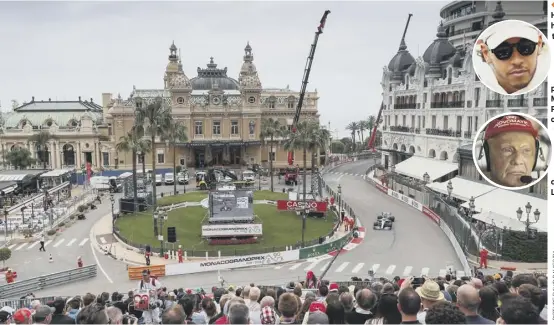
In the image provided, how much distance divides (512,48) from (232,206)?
81.0ft

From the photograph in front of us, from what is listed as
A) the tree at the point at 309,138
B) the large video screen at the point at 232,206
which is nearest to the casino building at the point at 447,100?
the tree at the point at 309,138

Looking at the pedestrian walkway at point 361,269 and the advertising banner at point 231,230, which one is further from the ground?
the advertising banner at point 231,230

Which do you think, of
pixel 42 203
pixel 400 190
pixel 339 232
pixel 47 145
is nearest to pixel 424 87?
pixel 400 190

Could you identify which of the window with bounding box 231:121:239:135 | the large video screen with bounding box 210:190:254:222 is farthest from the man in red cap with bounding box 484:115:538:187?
the window with bounding box 231:121:239:135

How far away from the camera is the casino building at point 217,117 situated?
257 ft

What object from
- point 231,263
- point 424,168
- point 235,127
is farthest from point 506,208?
point 235,127

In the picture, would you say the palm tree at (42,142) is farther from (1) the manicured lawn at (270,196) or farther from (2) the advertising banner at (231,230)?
(2) the advertising banner at (231,230)

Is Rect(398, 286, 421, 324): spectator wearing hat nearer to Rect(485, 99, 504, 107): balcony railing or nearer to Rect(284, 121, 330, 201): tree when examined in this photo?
Rect(284, 121, 330, 201): tree

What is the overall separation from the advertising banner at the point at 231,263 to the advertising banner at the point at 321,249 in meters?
0.60

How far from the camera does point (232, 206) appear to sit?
4125 centimetres

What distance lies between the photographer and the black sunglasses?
74.1 ft

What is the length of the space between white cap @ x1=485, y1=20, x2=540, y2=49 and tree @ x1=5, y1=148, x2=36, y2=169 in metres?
64.5

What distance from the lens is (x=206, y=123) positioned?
80.3 m

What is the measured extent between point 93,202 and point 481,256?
4228 centimetres
